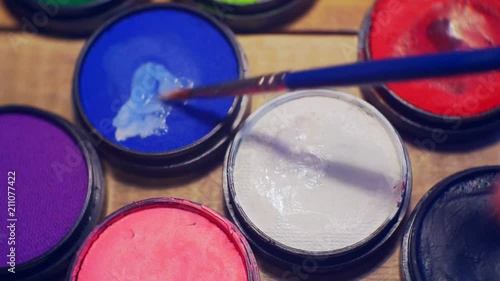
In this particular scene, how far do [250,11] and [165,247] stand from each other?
48 centimetres

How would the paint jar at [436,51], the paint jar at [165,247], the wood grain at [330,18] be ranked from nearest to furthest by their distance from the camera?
the paint jar at [165,247], the paint jar at [436,51], the wood grain at [330,18]

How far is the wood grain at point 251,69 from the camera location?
116 centimetres

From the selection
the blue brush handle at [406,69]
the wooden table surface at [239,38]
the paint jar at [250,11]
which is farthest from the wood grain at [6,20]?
the blue brush handle at [406,69]

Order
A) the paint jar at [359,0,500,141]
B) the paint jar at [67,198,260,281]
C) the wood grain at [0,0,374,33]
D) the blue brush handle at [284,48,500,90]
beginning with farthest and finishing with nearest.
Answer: the wood grain at [0,0,374,33] < the paint jar at [359,0,500,141] < the paint jar at [67,198,260,281] < the blue brush handle at [284,48,500,90]

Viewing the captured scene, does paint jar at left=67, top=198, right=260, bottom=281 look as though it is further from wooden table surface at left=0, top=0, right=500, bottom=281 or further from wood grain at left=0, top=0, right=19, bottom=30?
wood grain at left=0, top=0, right=19, bottom=30

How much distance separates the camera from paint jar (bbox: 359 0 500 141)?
1.13 meters

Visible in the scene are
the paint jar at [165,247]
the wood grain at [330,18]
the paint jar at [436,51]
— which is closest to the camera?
the paint jar at [165,247]

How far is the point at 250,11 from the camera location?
3.94 feet

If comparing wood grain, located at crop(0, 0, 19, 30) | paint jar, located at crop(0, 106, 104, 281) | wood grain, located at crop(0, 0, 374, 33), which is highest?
wood grain, located at crop(0, 0, 374, 33)

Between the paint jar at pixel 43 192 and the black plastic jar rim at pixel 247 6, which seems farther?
the black plastic jar rim at pixel 247 6

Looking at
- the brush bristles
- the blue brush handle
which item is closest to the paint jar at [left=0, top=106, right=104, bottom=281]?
the brush bristles

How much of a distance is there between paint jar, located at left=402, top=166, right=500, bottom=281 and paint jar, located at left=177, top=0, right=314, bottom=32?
0.45 m

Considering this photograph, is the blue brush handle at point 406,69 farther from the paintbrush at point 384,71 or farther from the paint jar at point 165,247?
the paint jar at point 165,247

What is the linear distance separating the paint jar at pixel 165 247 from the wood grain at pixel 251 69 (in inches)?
4.5
